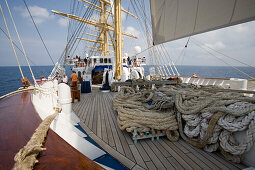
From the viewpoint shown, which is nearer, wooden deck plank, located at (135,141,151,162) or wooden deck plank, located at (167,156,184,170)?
wooden deck plank, located at (167,156,184,170)

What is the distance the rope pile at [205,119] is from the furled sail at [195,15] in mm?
1371

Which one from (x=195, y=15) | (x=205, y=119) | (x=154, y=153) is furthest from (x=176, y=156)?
(x=195, y=15)

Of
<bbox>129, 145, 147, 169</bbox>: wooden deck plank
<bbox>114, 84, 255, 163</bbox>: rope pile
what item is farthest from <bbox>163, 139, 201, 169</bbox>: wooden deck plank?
<bbox>129, 145, 147, 169</bbox>: wooden deck plank

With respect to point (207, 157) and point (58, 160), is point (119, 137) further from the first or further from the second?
point (58, 160)

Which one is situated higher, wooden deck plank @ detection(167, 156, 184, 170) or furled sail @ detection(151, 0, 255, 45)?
furled sail @ detection(151, 0, 255, 45)

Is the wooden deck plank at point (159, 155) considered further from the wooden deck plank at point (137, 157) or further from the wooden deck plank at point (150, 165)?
the wooden deck plank at point (137, 157)

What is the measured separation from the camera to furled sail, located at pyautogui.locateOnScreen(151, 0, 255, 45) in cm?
214

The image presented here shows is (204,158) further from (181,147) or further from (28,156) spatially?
(28,156)

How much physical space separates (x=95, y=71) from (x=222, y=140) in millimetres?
13395

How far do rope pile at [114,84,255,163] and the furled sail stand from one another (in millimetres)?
1371

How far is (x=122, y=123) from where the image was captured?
267cm

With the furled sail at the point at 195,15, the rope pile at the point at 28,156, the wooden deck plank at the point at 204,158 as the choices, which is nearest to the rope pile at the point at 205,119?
the wooden deck plank at the point at 204,158

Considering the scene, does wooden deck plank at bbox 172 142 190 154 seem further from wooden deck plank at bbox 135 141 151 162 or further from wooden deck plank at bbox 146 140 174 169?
wooden deck plank at bbox 135 141 151 162

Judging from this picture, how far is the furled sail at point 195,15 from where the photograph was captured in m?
2.14
